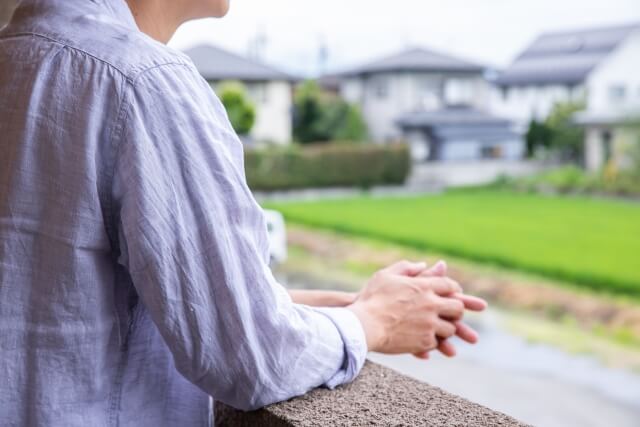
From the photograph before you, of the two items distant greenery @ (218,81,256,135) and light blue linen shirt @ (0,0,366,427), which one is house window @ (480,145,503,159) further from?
light blue linen shirt @ (0,0,366,427)

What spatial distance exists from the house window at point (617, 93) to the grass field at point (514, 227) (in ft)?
11.3

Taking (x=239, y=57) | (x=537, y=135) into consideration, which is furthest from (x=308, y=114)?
(x=537, y=135)

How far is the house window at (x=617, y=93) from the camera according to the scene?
14.6 metres

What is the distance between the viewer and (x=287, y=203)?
11.5 meters

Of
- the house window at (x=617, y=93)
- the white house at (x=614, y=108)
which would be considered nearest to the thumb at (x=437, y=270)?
the white house at (x=614, y=108)

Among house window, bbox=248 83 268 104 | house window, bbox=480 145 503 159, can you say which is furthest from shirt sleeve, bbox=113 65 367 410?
house window, bbox=480 145 503 159

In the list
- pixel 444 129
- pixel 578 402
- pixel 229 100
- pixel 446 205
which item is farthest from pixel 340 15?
pixel 578 402

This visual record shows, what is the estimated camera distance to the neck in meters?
0.46

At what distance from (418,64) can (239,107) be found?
4877 mm

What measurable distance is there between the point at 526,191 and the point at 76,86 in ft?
41.9

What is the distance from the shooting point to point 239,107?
509 inches

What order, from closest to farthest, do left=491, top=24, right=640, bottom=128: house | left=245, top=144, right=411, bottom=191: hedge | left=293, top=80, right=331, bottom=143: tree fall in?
left=245, top=144, right=411, bottom=191: hedge
left=491, top=24, right=640, bottom=128: house
left=293, top=80, right=331, bottom=143: tree

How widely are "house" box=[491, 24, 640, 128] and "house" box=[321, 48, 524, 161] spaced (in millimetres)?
468

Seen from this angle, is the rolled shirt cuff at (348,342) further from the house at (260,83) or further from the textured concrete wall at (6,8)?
the house at (260,83)
